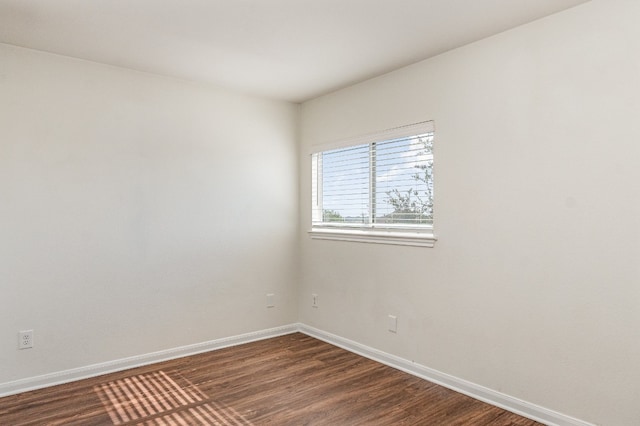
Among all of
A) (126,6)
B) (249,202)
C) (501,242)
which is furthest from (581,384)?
(126,6)

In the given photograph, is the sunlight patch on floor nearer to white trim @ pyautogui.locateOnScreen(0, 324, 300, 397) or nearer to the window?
white trim @ pyautogui.locateOnScreen(0, 324, 300, 397)

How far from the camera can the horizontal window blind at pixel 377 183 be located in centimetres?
330

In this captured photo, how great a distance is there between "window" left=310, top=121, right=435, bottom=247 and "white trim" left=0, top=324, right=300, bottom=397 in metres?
1.19

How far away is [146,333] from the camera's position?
11.5ft

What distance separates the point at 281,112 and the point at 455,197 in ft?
7.14

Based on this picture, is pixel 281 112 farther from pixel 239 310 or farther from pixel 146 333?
pixel 146 333

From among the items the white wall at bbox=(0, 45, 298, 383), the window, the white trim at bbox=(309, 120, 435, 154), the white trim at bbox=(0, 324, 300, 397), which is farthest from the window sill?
the white trim at bbox=(0, 324, 300, 397)

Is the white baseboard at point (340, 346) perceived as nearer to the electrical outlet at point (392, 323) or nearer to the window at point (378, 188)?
the electrical outlet at point (392, 323)

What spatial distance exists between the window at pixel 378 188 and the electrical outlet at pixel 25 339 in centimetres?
253

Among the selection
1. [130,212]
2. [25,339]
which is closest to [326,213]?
[130,212]

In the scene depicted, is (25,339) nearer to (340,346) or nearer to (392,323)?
(340,346)

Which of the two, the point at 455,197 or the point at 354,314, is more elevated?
the point at 455,197

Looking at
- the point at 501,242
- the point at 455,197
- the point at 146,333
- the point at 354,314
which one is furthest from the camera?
the point at 354,314

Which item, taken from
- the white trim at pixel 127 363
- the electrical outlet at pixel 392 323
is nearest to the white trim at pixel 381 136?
the electrical outlet at pixel 392 323
